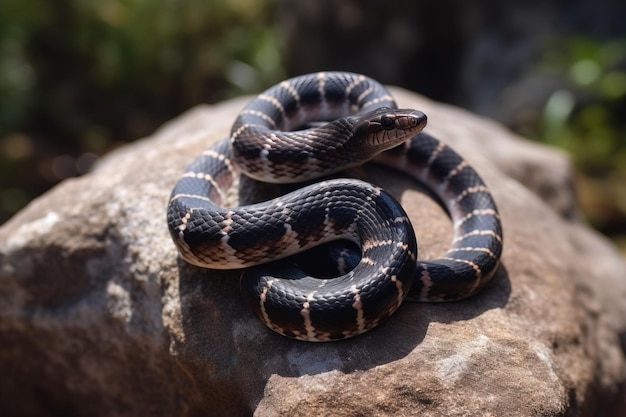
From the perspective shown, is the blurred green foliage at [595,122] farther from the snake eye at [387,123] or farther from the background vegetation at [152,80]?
the snake eye at [387,123]

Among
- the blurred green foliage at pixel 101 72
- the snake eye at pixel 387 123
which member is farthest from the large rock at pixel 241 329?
the blurred green foliage at pixel 101 72

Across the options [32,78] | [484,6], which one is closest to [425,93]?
[484,6]

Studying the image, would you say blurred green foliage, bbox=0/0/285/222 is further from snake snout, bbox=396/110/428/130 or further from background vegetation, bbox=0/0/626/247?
snake snout, bbox=396/110/428/130

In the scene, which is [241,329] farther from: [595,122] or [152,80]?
[152,80]

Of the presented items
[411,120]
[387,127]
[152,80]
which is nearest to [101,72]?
[152,80]

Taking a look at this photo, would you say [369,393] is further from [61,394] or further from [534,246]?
[61,394]
